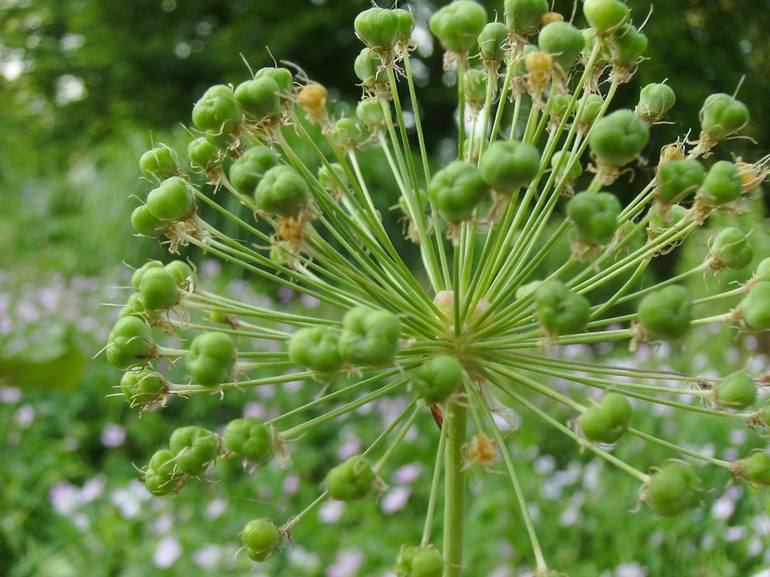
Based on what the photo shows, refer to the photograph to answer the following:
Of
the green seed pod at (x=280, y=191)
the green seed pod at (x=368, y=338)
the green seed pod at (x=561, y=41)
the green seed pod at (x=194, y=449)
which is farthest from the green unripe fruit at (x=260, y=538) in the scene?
the green seed pod at (x=561, y=41)

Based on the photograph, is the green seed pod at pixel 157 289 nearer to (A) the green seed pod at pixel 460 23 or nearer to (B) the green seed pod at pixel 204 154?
(B) the green seed pod at pixel 204 154

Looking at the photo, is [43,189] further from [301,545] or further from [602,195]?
[602,195]

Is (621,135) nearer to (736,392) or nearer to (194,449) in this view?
(736,392)

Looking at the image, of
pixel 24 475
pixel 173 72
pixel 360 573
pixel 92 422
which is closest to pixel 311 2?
pixel 173 72

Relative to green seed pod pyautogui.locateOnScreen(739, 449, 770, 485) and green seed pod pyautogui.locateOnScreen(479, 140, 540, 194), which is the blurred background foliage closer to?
green seed pod pyautogui.locateOnScreen(479, 140, 540, 194)

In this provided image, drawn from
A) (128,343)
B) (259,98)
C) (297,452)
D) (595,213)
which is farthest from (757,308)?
(297,452)

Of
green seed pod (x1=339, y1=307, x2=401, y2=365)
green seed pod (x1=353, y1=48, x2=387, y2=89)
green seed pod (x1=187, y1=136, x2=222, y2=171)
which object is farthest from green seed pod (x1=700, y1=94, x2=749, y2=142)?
green seed pod (x1=187, y1=136, x2=222, y2=171)

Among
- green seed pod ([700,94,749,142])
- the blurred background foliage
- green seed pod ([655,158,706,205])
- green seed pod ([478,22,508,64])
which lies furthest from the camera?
the blurred background foliage
